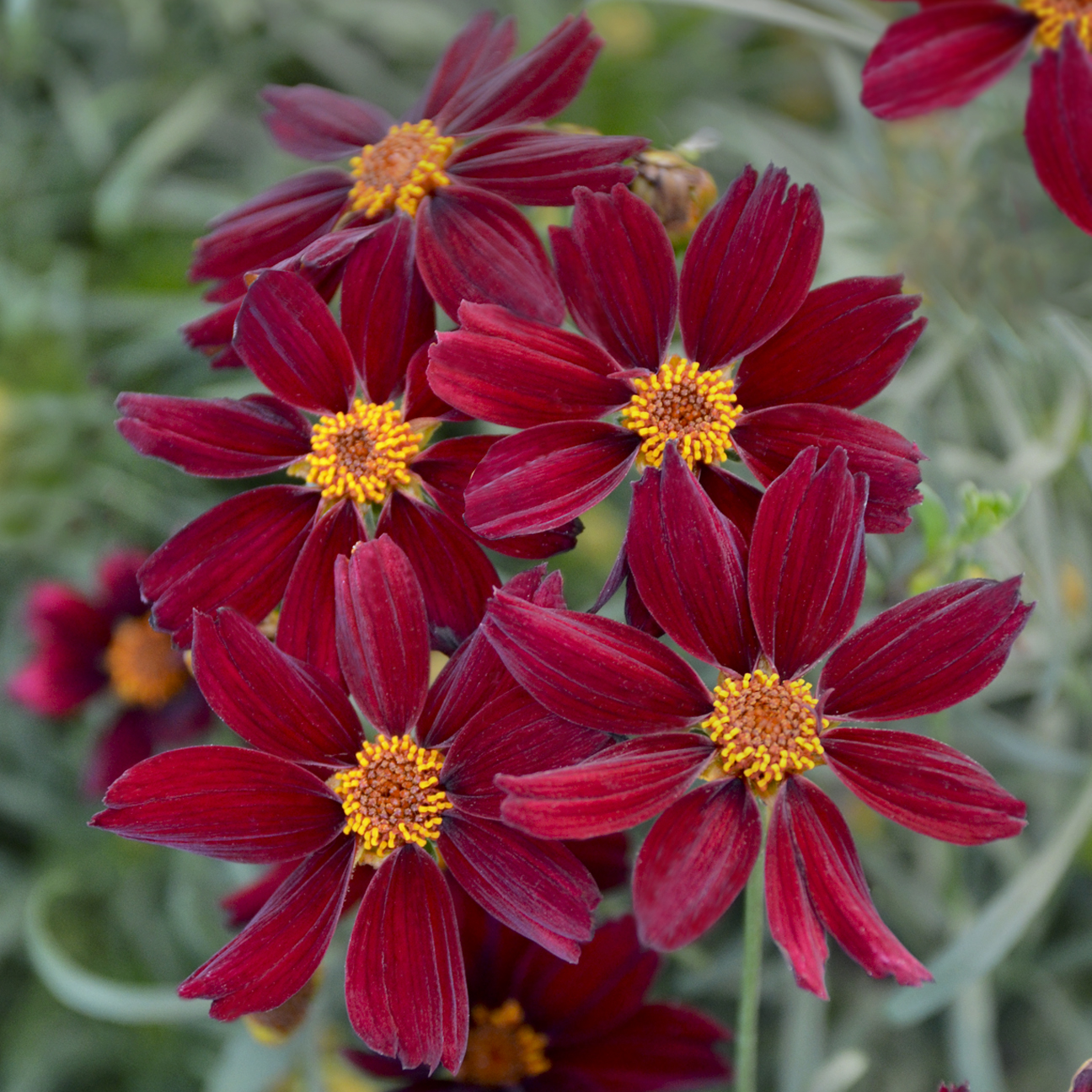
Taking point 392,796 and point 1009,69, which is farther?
point 1009,69

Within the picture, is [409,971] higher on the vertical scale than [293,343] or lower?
lower

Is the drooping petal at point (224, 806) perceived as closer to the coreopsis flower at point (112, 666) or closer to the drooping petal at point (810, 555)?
the drooping petal at point (810, 555)

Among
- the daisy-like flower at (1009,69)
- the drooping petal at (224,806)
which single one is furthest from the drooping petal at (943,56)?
the drooping petal at (224,806)

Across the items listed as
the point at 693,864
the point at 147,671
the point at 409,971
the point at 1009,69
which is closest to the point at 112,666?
the point at 147,671

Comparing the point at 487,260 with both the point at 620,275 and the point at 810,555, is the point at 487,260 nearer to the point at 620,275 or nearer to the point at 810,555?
the point at 620,275

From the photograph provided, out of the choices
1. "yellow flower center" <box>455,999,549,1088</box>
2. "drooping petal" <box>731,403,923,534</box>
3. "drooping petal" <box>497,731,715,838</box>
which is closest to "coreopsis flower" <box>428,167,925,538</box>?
"drooping petal" <box>731,403,923,534</box>

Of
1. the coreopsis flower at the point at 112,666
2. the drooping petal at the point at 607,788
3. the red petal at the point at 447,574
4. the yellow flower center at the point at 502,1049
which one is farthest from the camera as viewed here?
the coreopsis flower at the point at 112,666

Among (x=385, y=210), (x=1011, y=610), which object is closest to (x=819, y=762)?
(x=1011, y=610)
